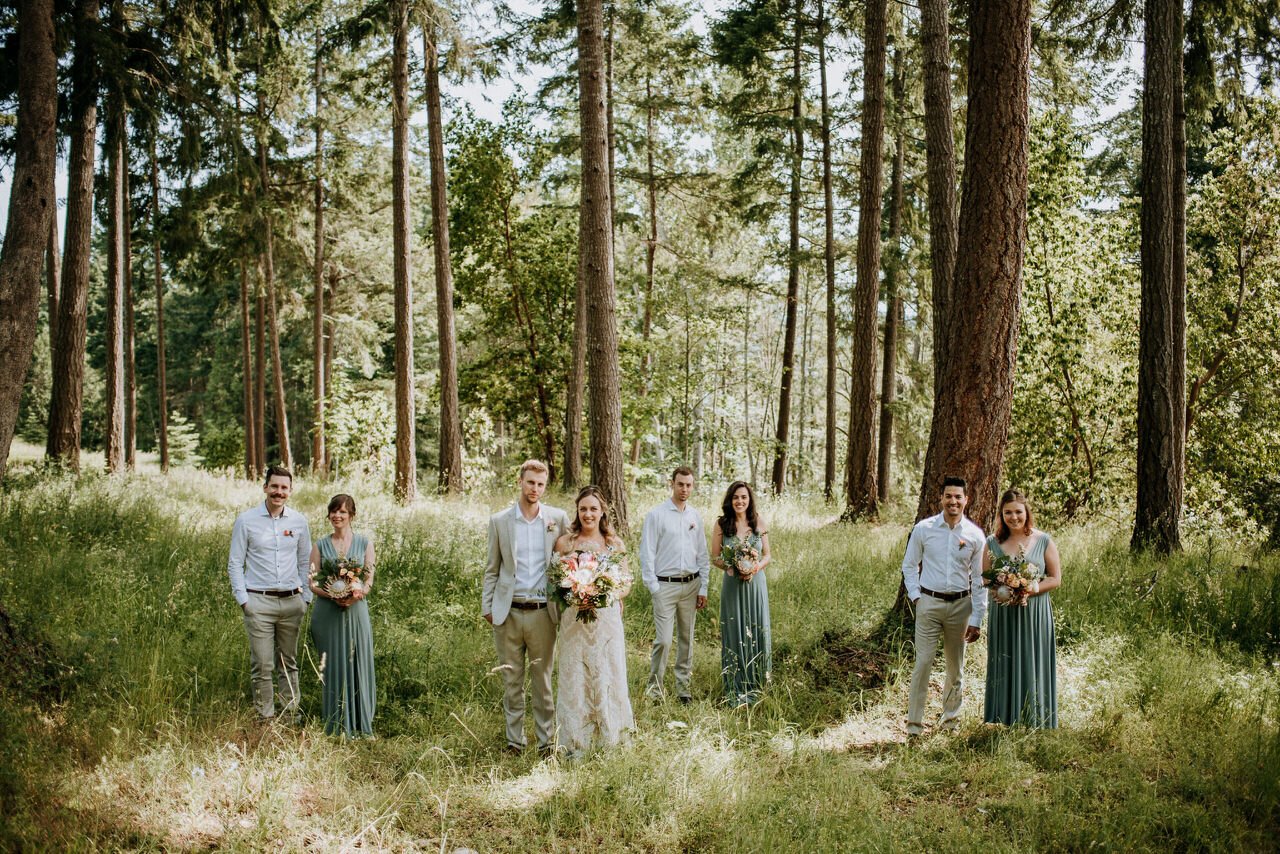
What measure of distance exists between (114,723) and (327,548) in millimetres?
1871

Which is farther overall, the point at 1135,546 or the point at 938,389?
the point at 1135,546

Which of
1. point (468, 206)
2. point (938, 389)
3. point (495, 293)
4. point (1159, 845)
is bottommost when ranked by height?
point (1159, 845)

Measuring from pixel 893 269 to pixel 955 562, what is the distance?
1303cm

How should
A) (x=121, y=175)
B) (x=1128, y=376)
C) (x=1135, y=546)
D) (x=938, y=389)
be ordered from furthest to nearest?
(x=121, y=175) → (x=1128, y=376) → (x=1135, y=546) → (x=938, y=389)

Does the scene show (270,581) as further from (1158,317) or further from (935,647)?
(1158,317)

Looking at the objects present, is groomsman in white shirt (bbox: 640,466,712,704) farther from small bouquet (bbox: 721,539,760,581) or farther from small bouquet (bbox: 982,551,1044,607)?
small bouquet (bbox: 982,551,1044,607)

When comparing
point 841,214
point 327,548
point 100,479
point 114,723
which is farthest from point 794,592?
point 841,214

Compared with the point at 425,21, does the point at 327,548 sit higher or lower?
lower

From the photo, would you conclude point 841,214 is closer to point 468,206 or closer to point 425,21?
point 468,206

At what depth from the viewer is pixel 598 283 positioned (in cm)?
1091

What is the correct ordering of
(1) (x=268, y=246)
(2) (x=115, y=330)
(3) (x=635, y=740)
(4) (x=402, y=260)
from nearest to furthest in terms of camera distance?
1. (3) (x=635, y=740)
2. (4) (x=402, y=260)
3. (2) (x=115, y=330)
4. (1) (x=268, y=246)

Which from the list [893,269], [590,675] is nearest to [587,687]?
[590,675]

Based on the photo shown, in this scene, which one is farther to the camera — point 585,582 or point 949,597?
point 949,597

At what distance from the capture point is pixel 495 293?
866 inches
